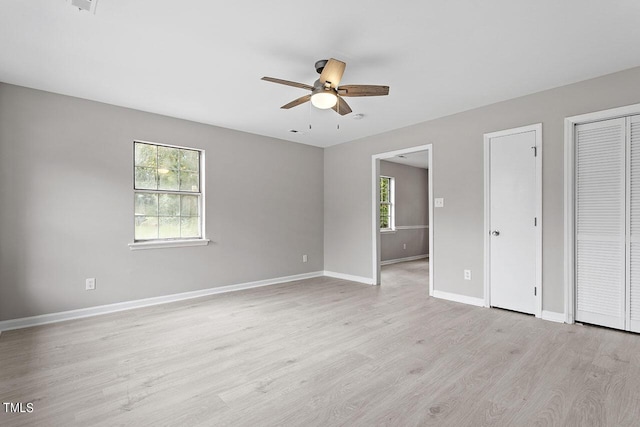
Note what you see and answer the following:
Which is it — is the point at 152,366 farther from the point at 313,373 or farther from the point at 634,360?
the point at 634,360

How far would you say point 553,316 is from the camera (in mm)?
3416

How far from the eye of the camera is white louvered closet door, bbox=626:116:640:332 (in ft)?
9.80

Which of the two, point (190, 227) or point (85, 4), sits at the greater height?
point (85, 4)

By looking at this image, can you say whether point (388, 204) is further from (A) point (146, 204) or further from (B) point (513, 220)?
(A) point (146, 204)

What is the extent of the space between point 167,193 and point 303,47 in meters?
2.83

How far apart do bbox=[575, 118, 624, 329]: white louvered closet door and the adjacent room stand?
0.07ft

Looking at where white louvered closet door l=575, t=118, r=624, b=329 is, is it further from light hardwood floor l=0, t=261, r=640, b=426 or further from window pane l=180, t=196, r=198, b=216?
window pane l=180, t=196, r=198, b=216

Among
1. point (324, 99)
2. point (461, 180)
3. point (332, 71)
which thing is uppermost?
point (332, 71)

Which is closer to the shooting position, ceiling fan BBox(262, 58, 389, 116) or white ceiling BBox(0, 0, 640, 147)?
white ceiling BBox(0, 0, 640, 147)

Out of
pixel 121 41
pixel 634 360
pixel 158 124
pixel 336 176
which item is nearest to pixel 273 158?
pixel 336 176

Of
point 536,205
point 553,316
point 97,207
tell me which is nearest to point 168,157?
point 97,207

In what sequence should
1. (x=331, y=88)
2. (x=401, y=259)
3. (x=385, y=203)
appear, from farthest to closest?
(x=401, y=259)
(x=385, y=203)
(x=331, y=88)

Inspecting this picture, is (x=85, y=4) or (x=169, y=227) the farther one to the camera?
(x=169, y=227)

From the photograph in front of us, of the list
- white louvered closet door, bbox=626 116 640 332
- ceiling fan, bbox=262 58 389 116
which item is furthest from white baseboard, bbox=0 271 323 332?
white louvered closet door, bbox=626 116 640 332
